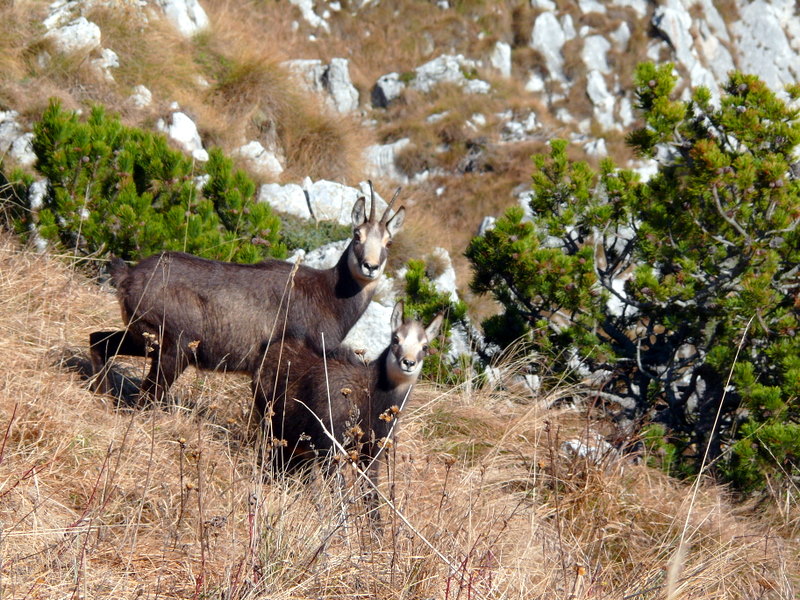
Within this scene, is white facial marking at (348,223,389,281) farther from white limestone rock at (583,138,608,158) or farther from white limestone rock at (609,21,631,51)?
white limestone rock at (609,21,631,51)

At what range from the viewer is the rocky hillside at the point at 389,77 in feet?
39.2

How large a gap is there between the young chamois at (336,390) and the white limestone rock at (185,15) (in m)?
10.9

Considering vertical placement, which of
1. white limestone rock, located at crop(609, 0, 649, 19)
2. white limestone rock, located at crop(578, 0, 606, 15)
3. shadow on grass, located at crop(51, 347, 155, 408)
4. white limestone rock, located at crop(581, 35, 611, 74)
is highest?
white limestone rock, located at crop(609, 0, 649, 19)

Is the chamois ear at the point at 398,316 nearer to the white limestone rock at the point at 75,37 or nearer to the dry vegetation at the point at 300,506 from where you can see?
the dry vegetation at the point at 300,506

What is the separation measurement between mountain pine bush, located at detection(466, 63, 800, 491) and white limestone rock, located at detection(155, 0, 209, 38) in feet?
30.8

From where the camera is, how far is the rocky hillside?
39.2ft

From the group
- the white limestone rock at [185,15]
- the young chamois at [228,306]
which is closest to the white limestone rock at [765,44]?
the white limestone rock at [185,15]

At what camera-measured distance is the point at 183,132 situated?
1180cm

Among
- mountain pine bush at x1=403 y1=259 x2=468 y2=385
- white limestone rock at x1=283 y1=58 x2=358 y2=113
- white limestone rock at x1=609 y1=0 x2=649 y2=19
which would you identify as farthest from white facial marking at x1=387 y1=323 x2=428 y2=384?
white limestone rock at x1=609 y1=0 x2=649 y2=19

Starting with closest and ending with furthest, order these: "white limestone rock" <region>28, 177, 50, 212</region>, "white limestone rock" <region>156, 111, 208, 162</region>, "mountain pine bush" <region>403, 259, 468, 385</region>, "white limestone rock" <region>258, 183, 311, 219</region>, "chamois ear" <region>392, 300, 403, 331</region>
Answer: "chamois ear" <region>392, 300, 403, 331</region>
"mountain pine bush" <region>403, 259, 468, 385</region>
"white limestone rock" <region>28, 177, 50, 212</region>
"white limestone rock" <region>258, 183, 311, 219</region>
"white limestone rock" <region>156, 111, 208, 162</region>

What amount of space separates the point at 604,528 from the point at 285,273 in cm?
269

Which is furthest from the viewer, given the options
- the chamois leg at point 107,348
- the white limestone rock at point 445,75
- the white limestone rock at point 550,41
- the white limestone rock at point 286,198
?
the white limestone rock at point 550,41

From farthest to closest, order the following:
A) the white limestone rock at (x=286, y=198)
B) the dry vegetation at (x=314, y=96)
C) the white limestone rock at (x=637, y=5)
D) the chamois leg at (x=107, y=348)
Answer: the white limestone rock at (x=637, y=5) → the dry vegetation at (x=314, y=96) → the white limestone rock at (x=286, y=198) → the chamois leg at (x=107, y=348)

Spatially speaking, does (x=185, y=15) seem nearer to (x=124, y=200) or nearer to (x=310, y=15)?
(x=310, y=15)
